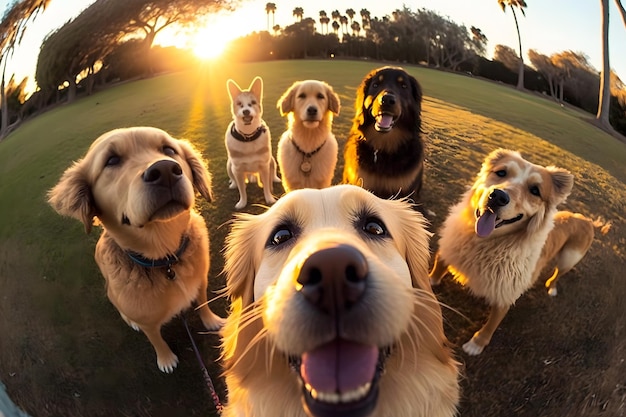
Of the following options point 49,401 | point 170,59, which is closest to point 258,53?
point 170,59

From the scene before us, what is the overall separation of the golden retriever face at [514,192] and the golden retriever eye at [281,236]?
177 cm

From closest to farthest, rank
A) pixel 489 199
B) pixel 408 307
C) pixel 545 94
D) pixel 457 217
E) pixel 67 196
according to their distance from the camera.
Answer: pixel 408 307 < pixel 67 196 < pixel 545 94 < pixel 489 199 < pixel 457 217

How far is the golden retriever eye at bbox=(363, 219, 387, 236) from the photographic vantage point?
7.09 feet

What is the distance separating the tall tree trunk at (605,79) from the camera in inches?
96.9

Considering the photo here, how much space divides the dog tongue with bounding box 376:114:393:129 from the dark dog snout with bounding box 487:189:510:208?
62.3 inches

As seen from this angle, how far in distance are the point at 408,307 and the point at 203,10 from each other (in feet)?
7.80

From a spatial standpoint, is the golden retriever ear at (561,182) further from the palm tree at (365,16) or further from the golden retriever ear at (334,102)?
the golden retriever ear at (334,102)

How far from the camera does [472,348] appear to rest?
3.25 metres

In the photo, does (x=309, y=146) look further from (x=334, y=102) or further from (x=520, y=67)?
(x=520, y=67)

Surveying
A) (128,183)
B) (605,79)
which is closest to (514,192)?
(605,79)

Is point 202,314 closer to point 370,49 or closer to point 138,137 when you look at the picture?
point 138,137

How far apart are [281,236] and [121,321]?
189 cm

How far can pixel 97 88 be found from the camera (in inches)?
108

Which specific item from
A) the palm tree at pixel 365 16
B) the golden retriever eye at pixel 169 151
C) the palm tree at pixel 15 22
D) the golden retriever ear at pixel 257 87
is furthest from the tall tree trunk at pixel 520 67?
the palm tree at pixel 15 22
